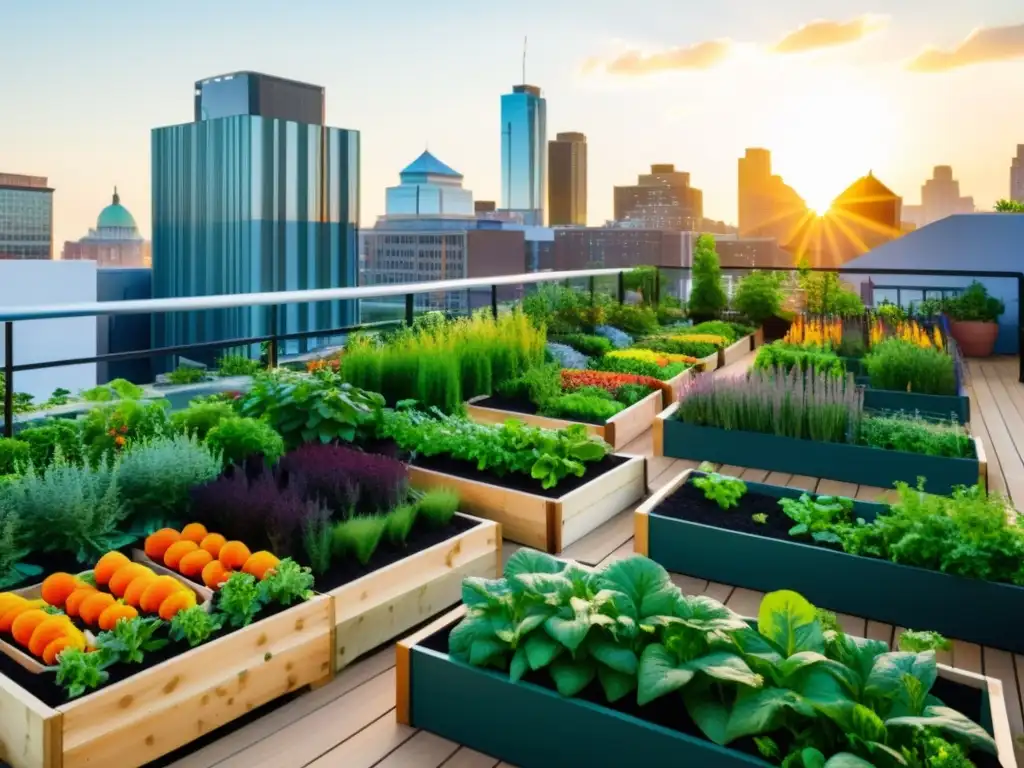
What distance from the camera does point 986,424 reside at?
596 cm

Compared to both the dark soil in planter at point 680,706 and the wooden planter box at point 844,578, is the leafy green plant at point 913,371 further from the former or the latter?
the dark soil in planter at point 680,706

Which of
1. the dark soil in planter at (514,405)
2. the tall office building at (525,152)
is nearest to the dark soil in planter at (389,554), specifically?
the dark soil in planter at (514,405)

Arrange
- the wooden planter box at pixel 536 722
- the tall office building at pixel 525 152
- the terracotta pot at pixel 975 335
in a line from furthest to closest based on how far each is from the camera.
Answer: the tall office building at pixel 525 152, the terracotta pot at pixel 975 335, the wooden planter box at pixel 536 722

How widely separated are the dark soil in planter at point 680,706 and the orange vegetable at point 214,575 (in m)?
1.04

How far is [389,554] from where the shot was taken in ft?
9.89

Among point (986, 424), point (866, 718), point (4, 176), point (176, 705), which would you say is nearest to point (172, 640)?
point (176, 705)

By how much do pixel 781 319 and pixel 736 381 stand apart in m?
5.57

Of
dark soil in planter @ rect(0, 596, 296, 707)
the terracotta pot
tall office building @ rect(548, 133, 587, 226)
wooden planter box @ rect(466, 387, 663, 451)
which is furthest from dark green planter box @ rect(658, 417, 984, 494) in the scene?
tall office building @ rect(548, 133, 587, 226)

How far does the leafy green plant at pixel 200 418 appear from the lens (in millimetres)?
3857

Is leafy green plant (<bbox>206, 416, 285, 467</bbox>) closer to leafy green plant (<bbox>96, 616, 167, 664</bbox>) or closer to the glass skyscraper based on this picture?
leafy green plant (<bbox>96, 616, 167, 664</bbox>)

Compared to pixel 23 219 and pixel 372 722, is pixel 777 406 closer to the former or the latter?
pixel 372 722

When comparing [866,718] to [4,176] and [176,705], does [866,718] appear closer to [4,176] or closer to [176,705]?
[176,705]

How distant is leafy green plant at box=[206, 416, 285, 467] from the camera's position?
3730 mm

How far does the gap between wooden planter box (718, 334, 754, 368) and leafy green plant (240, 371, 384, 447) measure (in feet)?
15.3
